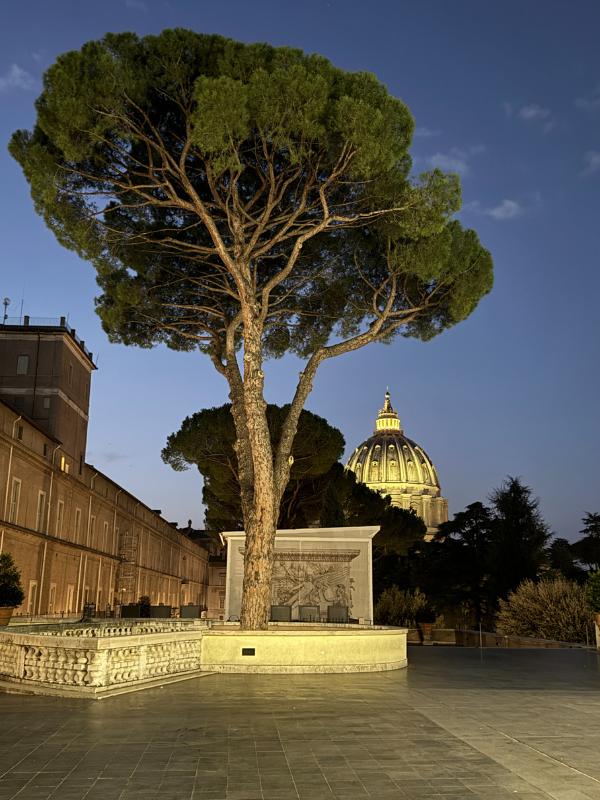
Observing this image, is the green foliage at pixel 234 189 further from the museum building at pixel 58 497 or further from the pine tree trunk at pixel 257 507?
the museum building at pixel 58 497

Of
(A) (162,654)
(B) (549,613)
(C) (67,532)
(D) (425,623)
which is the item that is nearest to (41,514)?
(C) (67,532)

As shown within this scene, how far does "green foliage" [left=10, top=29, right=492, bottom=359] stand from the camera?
12938mm

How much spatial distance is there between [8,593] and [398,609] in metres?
16.0

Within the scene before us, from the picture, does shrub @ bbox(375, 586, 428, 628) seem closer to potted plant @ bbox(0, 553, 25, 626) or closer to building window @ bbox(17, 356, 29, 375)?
potted plant @ bbox(0, 553, 25, 626)

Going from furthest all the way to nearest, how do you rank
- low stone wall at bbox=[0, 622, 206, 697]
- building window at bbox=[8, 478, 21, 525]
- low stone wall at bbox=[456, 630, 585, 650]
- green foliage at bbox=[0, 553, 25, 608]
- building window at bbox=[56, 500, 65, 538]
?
building window at bbox=[56, 500, 65, 538] → building window at bbox=[8, 478, 21, 525] → low stone wall at bbox=[456, 630, 585, 650] → green foliage at bbox=[0, 553, 25, 608] → low stone wall at bbox=[0, 622, 206, 697]

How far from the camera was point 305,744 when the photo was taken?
5641mm

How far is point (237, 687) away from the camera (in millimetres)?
9461

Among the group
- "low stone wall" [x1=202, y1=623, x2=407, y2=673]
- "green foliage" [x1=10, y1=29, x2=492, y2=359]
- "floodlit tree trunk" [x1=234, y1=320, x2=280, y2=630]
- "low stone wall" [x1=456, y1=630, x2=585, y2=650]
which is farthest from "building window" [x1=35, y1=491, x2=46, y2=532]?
"low stone wall" [x1=202, y1=623, x2=407, y2=673]

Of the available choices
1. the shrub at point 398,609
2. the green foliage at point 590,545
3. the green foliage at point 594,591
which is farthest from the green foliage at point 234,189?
the green foliage at point 590,545

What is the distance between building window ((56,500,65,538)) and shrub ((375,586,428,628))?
13687 millimetres

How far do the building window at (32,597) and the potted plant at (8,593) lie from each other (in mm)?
11529

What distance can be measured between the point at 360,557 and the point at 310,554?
1.42m

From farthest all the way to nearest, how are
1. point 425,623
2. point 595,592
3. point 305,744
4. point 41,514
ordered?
point 41,514 → point 425,623 → point 595,592 → point 305,744

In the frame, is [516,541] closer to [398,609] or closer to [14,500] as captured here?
[398,609]
